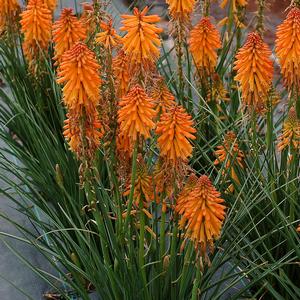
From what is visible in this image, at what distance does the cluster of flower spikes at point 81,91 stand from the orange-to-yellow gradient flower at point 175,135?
23 centimetres

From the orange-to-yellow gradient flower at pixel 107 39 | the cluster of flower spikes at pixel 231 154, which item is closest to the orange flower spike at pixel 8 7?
the orange-to-yellow gradient flower at pixel 107 39

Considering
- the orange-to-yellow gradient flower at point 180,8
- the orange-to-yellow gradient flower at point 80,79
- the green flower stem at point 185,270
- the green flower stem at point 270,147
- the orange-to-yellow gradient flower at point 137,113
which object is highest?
Answer: the orange-to-yellow gradient flower at point 180,8

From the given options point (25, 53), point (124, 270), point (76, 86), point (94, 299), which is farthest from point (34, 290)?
point (76, 86)

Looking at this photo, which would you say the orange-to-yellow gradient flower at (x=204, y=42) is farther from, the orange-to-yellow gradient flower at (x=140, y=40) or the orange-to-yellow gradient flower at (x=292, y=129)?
the orange-to-yellow gradient flower at (x=140, y=40)

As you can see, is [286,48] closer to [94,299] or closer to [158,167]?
[158,167]

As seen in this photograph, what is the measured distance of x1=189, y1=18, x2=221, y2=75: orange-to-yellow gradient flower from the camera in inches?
128

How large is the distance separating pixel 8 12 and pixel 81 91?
5.35 ft

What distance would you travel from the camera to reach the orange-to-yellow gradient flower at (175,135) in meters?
2.09

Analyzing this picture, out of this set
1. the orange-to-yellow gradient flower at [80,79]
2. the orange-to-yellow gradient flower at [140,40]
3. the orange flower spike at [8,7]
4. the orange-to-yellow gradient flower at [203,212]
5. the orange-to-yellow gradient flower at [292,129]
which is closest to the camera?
the orange-to-yellow gradient flower at [203,212]

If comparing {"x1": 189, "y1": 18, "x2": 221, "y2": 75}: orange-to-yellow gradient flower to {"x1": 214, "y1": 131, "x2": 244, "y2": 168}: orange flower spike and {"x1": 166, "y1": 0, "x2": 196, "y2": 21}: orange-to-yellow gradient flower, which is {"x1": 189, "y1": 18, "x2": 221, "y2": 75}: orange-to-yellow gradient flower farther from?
{"x1": 214, "y1": 131, "x2": 244, "y2": 168}: orange flower spike

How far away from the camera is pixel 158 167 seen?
2234 mm

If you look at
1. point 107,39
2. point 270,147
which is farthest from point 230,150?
point 107,39

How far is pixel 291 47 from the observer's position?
2.62 metres

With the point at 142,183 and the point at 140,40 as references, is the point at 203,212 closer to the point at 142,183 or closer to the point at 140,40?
the point at 142,183
